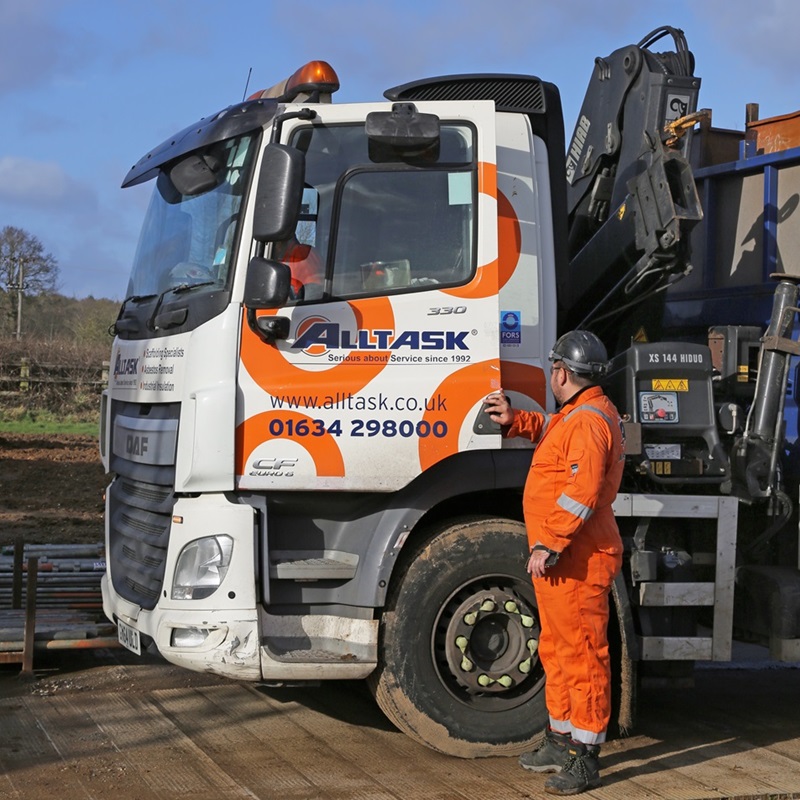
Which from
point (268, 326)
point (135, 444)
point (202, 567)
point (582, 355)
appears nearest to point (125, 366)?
point (135, 444)

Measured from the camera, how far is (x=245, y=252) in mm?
4992

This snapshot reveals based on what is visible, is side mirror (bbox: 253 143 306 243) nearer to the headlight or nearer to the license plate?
the headlight

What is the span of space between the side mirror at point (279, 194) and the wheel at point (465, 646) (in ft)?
5.08

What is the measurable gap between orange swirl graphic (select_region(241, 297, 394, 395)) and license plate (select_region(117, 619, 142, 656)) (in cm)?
135

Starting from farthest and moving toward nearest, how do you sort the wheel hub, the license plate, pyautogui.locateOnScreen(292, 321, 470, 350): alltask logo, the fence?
1. the fence
2. the license plate
3. the wheel hub
4. pyautogui.locateOnScreen(292, 321, 470, 350): alltask logo

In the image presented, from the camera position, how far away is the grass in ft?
78.1

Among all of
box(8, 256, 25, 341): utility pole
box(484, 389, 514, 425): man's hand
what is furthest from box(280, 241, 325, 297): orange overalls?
box(8, 256, 25, 341): utility pole

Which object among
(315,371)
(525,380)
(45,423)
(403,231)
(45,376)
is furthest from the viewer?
(45,376)

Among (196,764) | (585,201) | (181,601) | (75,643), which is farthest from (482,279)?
(75,643)

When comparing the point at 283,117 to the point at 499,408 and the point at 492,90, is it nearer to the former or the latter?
the point at 492,90

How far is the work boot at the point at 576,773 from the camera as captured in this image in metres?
4.73

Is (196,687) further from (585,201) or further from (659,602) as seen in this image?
(585,201)

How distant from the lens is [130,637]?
5.41 metres

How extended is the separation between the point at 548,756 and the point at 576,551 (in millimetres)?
917
